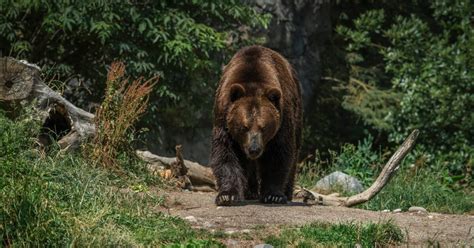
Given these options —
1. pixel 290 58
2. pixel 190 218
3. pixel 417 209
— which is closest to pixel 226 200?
pixel 190 218

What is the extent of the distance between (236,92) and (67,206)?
2.23 meters

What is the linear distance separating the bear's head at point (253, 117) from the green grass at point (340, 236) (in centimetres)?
126

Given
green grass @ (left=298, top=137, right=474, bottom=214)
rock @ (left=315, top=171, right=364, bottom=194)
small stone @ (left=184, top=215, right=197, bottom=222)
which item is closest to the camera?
small stone @ (left=184, top=215, right=197, bottom=222)

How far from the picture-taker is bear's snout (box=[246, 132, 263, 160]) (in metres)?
8.45

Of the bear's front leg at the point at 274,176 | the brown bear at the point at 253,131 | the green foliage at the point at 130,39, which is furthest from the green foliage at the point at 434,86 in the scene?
the bear's front leg at the point at 274,176

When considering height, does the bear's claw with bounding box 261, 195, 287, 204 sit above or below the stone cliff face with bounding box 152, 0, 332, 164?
below

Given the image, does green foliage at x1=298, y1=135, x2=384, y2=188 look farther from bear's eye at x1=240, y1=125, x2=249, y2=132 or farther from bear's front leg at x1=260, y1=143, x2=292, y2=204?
bear's eye at x1=240, y1=125, x2=249, y2=132

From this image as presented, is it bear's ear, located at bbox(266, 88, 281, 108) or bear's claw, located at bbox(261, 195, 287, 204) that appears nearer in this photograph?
bear's ear, located at bbox(266, 88, 281, 108)

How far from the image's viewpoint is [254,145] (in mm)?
8453

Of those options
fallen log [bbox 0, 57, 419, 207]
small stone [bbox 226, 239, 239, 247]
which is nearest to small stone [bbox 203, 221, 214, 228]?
small stone [bbox 226, 239, 239, 247]

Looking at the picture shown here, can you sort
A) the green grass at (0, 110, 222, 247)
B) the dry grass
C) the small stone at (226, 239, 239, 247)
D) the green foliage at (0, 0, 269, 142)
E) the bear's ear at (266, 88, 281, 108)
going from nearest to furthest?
the green grass at (0, 110, 222, 247), the small stone at (226, 239, 239, 247), the bear's ear at (266, 88, 281, 108), the dry grass, the green foliage at (0, 0, 269, 142)

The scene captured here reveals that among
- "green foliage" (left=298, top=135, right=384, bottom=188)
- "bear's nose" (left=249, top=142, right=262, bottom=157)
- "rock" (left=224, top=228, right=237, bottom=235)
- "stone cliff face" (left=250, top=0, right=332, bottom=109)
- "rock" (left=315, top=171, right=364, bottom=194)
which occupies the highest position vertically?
"stone cliff face" (left=250, top=0, right=332, bottom=109)

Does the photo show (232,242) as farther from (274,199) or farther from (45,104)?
(45,104)

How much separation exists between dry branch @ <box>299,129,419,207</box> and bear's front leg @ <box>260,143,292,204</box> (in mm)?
991
